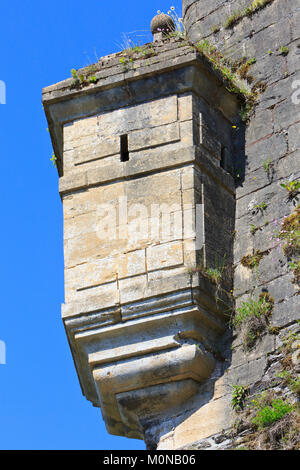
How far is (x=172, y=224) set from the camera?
10617mm

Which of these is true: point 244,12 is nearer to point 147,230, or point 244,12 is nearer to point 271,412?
point 147,230

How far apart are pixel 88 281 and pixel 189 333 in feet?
3.03

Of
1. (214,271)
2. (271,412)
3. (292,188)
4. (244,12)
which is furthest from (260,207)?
(244,12)

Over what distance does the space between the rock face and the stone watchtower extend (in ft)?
0.04

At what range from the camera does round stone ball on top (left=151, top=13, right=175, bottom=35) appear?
12.0m

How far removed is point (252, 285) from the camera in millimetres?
10672

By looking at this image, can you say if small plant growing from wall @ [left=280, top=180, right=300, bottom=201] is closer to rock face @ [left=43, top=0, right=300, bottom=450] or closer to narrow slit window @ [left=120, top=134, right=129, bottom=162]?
rock face @ [left=43, top=0, right=300, bottom=450]

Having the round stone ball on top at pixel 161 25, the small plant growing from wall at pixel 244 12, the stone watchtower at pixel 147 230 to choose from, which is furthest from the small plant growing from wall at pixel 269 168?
the round stone ball on top at pixel 161 25

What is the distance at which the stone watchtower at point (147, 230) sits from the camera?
10352 millimetres

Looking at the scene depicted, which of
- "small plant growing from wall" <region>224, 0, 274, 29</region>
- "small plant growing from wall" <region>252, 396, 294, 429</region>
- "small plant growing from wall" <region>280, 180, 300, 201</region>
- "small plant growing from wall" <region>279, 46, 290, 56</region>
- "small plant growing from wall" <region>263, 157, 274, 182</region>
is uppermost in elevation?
"small plant growing from wall" <region>224, 0, 274, 29</region>

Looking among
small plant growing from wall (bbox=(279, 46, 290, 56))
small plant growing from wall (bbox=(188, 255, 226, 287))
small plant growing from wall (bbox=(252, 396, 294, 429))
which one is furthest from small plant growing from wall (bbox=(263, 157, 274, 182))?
small plant growing from wall (bbox=(252, 396, 294, 429))

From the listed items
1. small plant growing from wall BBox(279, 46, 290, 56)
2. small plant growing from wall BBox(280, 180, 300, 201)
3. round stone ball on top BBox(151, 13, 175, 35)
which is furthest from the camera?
round stone ball on top BBox(151, 13, 175, 35)

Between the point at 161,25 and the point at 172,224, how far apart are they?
2258mm
